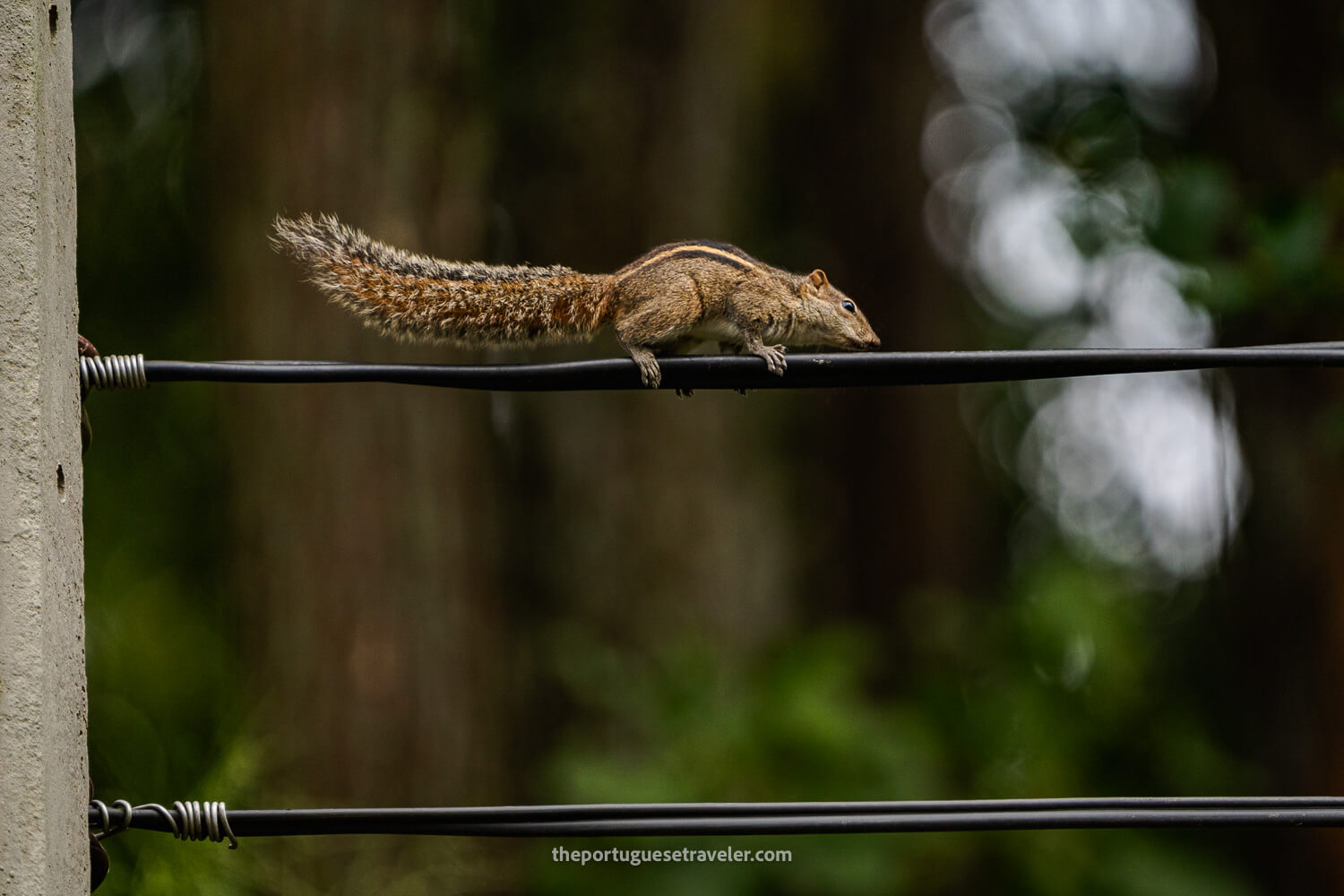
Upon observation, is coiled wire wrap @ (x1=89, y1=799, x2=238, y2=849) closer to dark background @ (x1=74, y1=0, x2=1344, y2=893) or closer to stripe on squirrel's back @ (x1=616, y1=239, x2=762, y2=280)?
dark background @ (x1=74, y1=0, x2=1344, y2=893)

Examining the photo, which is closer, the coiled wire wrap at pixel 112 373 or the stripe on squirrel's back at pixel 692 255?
the coiled wire wrap at pixel 112 373

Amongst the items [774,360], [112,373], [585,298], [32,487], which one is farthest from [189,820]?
[585,298]

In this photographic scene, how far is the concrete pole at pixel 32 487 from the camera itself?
1.69 metres

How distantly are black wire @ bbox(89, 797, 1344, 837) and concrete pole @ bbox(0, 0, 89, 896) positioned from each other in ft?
0.83

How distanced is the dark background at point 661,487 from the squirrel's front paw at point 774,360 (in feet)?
5.42

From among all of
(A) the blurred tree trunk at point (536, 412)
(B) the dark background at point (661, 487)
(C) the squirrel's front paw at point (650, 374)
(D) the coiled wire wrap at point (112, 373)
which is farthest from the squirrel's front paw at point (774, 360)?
(A) the blurred tree trunk at point (536, 412)

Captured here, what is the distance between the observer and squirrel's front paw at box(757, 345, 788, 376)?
7.40 ft

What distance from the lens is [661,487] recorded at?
291 inches

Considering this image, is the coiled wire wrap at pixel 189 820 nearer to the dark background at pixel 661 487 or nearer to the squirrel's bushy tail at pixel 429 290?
the dark background at pixel 661 487

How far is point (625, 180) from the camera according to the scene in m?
7.31

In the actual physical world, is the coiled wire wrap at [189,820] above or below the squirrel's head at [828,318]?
below

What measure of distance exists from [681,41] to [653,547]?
307 cm

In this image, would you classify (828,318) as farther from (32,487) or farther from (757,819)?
(32,487)

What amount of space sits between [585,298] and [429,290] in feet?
1.98
